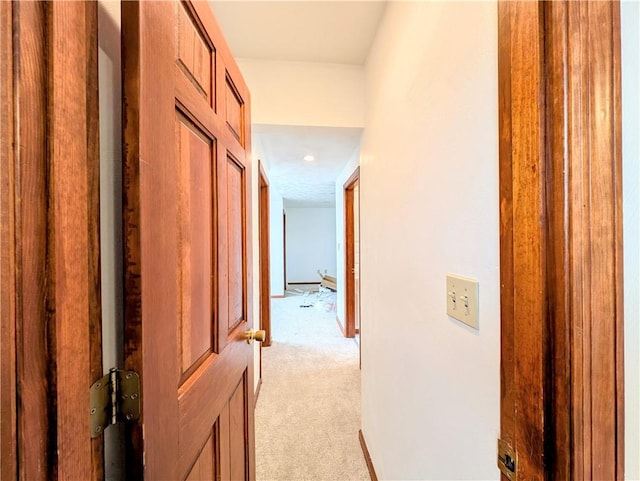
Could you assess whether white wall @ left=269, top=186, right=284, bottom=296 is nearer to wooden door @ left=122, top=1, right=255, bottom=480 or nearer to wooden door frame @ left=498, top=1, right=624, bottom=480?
wooden door @ left=122, top=1, right=255, bottom=480

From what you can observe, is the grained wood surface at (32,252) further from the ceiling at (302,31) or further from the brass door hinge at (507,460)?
the ceiling at (302,31)

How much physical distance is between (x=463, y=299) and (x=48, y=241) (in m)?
0.85

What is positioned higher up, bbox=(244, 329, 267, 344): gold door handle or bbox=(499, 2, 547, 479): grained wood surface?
bbox=(499, 2, 547, 479): grained wood surface

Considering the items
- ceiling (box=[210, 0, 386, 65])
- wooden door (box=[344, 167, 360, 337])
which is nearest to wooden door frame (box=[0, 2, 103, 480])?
ceiling (box=[210, 0, 386, 65])

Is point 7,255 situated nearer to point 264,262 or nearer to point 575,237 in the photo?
point 575,237

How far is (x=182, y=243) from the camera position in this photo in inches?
26.1

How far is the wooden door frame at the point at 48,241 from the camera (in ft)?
1.18

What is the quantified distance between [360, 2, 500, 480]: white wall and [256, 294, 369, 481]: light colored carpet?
1.22ft

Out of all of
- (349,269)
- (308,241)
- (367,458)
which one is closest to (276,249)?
(308,241)

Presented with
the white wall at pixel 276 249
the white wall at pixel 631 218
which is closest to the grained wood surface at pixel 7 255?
the white wall at pixel 631 218

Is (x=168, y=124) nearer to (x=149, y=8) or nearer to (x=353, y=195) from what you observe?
(x=149, y=8)

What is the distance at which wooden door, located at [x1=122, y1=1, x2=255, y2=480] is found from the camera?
498 millimetres

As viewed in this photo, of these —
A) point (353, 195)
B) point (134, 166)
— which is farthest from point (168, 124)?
point (353, 195)

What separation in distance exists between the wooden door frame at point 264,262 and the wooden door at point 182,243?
84.4 inches
